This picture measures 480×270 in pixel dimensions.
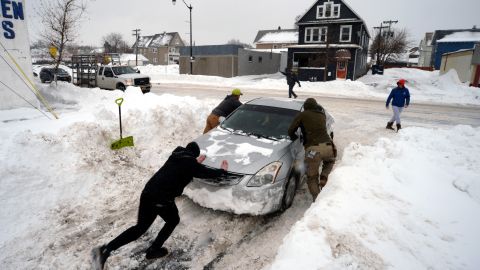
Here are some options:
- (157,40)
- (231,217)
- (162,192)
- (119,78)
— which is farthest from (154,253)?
(157,40)

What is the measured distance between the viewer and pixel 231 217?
15.6 feet

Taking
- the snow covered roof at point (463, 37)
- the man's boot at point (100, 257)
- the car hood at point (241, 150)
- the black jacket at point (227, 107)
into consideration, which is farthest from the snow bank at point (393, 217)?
the snow covered roof at point (463, 37)

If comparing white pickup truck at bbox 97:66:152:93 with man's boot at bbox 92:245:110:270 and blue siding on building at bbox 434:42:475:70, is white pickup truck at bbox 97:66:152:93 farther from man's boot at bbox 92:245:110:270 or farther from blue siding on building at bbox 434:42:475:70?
blue siding on building at bbox 434:42:475:70

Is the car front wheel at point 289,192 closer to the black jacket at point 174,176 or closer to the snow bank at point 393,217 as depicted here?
the snow bank at point 393,217

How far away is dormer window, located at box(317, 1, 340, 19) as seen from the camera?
32.7 metres

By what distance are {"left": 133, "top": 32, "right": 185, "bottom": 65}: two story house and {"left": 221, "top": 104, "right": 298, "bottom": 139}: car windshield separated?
7559cm

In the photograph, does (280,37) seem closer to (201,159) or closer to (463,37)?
(463,37)

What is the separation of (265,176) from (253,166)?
0.76ft

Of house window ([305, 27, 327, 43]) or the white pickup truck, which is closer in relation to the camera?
the white pickup truck

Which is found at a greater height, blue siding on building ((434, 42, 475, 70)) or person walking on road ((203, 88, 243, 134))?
blue siding on building ((434, 42, 475, 70))

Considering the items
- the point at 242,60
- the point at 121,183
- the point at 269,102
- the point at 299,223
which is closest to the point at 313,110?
the point at 269,102

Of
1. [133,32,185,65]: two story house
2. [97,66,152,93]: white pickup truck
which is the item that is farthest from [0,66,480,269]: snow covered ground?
[133,32,185,65]: two story house

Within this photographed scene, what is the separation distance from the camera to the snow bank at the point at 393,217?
10.2ft

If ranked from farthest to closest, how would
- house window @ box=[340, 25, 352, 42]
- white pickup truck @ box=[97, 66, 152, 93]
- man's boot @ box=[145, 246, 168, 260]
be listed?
house window @ box=[340, 25, 352, 42] < white pickup truck @ box=[97, 66, 152, 93] < man's boot @ box=[145, 246, 168, 260]
